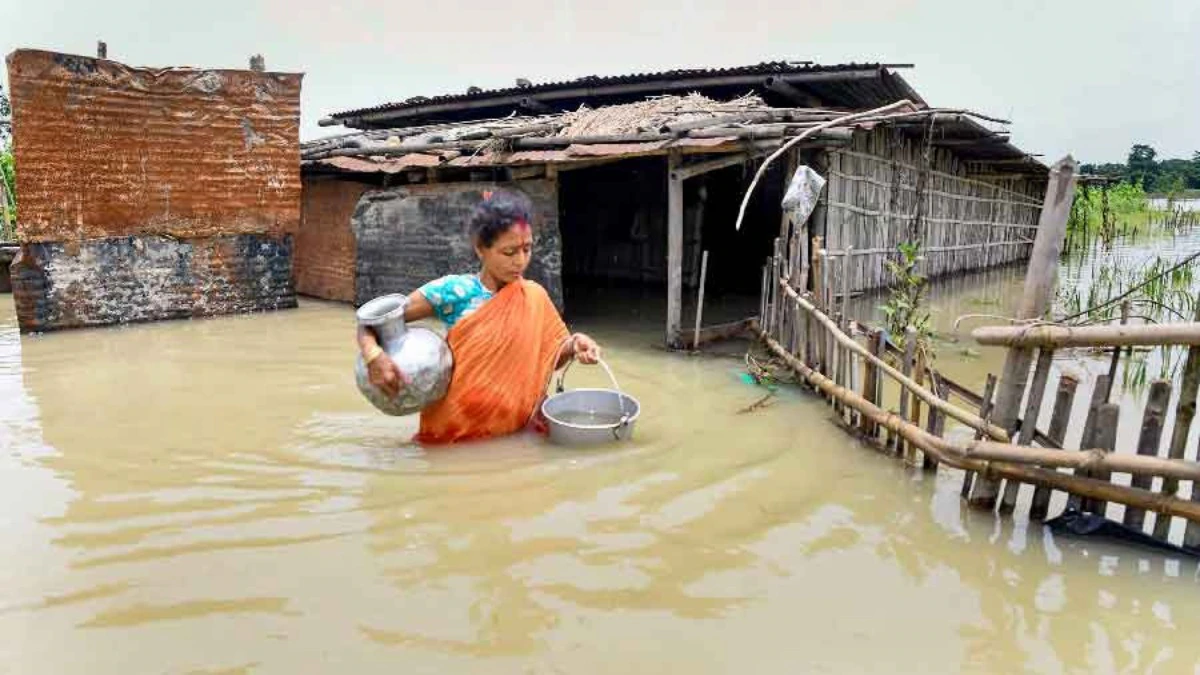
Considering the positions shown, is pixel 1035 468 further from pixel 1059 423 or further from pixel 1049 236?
pixel 1049 236

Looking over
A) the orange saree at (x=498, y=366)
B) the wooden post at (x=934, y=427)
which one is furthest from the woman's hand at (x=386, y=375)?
the wooden post at (x=934, y=427)

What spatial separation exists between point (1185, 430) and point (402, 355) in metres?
3.18

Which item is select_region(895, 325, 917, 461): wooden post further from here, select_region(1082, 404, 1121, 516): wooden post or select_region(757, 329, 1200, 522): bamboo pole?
select_region(1082, 404, 1121, 516): wooden post

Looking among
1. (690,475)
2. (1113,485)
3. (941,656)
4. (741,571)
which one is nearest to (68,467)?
(690,475)

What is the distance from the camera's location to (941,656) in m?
2.55

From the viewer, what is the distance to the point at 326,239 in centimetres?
1088

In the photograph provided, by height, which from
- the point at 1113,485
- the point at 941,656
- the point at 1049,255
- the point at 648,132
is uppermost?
the point at 648,132

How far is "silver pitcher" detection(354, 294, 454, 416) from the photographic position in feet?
12.4

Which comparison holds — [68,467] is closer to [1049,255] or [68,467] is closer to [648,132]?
[648,132]

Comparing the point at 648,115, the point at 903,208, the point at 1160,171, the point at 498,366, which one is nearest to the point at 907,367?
the point at 498,366

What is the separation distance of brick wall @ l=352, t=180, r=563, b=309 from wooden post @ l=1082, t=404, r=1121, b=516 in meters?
5.81

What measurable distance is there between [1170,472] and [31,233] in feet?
30.7

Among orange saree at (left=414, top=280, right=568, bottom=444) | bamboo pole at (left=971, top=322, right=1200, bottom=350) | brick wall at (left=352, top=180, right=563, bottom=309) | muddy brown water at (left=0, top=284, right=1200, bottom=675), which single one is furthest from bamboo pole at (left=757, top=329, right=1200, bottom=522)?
brick wall at (left=352, top=180, right=563, bottom=309)

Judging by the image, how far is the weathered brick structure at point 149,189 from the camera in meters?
8.21
